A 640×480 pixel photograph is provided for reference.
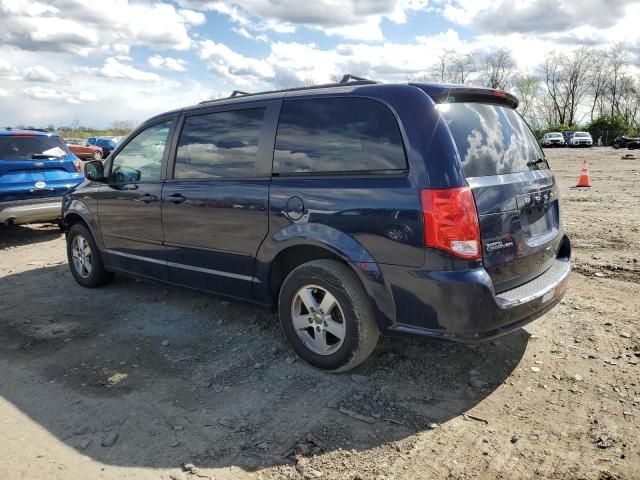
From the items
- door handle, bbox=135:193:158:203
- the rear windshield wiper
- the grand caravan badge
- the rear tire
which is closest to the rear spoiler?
the rear windshield wiper

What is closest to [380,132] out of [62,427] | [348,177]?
[348,177]

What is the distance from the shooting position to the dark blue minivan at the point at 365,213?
10.1ft

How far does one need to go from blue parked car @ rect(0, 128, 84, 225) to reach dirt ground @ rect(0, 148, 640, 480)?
3.69 metres

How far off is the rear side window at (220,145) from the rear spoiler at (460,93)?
4.28 feet

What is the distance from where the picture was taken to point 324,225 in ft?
11.4

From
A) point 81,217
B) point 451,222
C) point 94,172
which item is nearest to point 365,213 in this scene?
point 451,222

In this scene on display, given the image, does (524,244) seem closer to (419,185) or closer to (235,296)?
(419,185)

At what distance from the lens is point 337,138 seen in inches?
139

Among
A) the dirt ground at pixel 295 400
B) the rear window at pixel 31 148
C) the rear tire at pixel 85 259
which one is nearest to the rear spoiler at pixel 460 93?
the dirt ground at pixel 295 400

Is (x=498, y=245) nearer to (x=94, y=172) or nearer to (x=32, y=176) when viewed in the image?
(x=94, y=172)

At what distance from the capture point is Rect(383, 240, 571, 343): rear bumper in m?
3.03

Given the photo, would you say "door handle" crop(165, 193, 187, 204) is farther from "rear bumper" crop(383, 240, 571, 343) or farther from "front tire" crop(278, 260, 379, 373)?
"rear bumper" crop(383, 240, 571, 343)

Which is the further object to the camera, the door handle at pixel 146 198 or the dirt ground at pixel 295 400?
the door handle at pixel 146 198

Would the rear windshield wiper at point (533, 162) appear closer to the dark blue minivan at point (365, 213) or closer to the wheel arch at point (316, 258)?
the dark blue minivan at point (365, 213)
